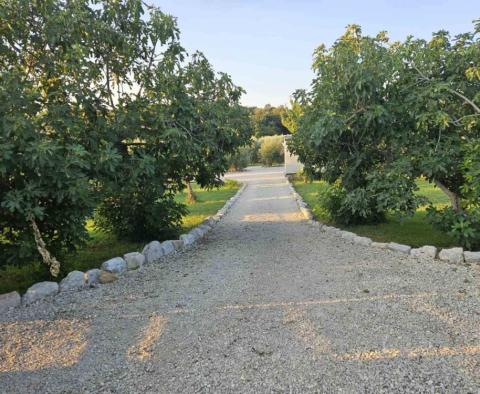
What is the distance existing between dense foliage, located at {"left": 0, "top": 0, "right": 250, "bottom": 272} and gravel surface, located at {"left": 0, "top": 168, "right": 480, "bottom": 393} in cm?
108

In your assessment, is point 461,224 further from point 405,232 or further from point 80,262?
point 80,262

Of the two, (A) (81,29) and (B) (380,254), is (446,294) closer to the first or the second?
(B) (380,254)

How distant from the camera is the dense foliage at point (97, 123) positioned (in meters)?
3.68

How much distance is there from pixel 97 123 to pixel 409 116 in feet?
13.4

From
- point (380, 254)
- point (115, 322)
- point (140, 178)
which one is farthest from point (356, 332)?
→ point (140, 178)

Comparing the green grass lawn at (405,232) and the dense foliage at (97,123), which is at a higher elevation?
the dense foliage at (97,123)

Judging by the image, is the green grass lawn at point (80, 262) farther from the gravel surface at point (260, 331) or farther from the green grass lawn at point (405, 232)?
the green grass lawn at point (405, 232)

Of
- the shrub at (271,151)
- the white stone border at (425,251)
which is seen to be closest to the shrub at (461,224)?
the white stone border at (425,251)

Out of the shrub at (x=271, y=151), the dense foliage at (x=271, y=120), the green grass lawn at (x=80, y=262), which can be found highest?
the dense foliage at (x=271, y=120)

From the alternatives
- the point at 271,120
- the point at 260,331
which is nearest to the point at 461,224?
the point at 260,331

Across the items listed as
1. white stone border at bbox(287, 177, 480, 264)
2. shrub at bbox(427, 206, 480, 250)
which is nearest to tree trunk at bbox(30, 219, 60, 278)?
white stone border at bbox(287, 177, 480, 264)

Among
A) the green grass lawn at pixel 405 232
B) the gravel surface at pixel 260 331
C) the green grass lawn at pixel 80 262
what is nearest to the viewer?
the gravel surface at pixel 260 331

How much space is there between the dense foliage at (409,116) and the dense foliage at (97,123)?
170cm

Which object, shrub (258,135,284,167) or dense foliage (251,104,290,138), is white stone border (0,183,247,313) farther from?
dense foliage (251,104,290,138)
